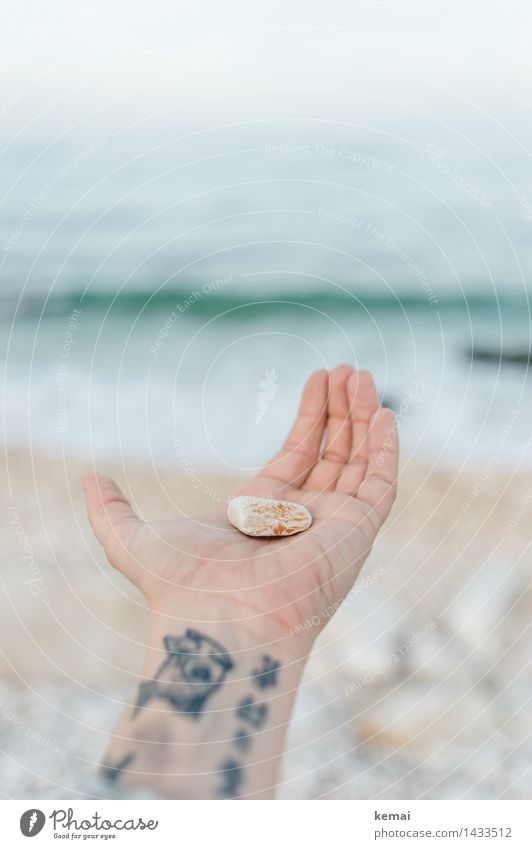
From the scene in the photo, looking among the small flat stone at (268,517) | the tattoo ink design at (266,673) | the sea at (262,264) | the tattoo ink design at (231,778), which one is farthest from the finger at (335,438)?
the sea at (262,264)

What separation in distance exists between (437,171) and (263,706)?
248cm

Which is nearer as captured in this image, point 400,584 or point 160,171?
point 400,584

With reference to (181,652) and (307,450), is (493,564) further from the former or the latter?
(181,652)

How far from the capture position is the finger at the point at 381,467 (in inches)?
47.0

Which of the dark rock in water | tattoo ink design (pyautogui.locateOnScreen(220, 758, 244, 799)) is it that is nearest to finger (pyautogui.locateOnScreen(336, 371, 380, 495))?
tattoo ink design (pyautogui.locateOnScreen(220, 758, 244, 799))

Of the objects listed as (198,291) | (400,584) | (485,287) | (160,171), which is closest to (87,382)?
(198,291)

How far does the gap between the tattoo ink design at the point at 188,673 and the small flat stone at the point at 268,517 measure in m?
0.17

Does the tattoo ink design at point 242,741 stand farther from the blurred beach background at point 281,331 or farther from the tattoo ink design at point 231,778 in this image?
the blurred beach background at point 281,331

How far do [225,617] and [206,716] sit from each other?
0.40 ft

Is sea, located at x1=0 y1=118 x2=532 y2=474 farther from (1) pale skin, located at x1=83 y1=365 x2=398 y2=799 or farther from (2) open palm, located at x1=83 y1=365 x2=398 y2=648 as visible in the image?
(1) pale skin, located at x1=83 y1=365 x2=398 y2=799

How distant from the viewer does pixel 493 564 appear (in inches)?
66.5

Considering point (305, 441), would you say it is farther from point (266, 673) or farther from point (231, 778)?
point (231, 778)

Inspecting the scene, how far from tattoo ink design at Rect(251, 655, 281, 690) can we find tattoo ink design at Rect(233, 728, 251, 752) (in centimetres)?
6

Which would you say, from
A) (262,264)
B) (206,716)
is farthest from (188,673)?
(262,264)
